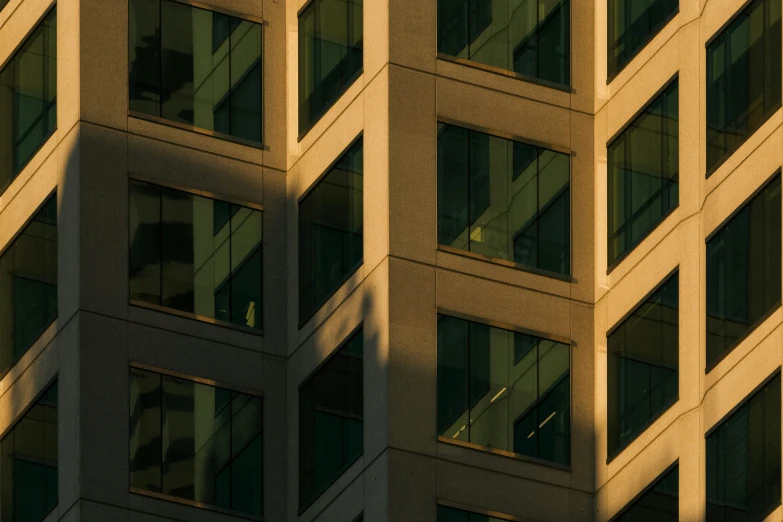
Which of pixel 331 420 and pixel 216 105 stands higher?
pixel 216 105

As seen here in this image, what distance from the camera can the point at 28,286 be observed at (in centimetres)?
6169

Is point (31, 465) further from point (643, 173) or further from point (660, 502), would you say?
point (643, 173)

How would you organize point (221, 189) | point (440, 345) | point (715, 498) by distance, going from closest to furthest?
point (715, 498) < point (440, 345) < point (221, 189)

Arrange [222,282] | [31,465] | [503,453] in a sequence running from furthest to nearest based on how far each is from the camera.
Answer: [222,282]
[31,465]
[503,453]

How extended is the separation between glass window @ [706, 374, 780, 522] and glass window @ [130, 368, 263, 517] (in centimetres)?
1119

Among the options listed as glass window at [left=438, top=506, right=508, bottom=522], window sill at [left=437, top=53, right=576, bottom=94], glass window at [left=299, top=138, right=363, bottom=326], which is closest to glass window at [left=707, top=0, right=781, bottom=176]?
window sill at [left=437, top=53, right=576, bottom=94]

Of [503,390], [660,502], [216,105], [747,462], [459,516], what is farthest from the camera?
[216,105]

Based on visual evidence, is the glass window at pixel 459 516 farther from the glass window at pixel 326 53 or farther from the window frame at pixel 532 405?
the glass window at pixel 326 53

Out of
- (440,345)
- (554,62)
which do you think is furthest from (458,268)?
(554,62)

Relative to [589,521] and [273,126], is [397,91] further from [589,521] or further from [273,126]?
[589,521]

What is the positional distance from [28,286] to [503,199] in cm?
1088

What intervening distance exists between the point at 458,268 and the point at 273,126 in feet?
22.6

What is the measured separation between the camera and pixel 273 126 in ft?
205

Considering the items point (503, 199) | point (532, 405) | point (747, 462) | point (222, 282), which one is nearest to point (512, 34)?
point (503, 199)
